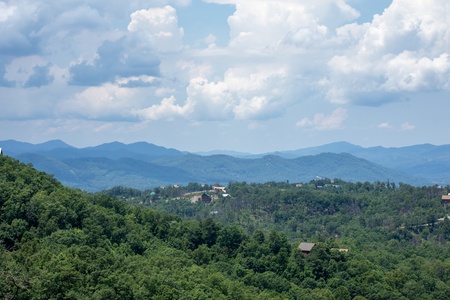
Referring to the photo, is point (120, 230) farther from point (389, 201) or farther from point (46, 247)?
point (389, 201)

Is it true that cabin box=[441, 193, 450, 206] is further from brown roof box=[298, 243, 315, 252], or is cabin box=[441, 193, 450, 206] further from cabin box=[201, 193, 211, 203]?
brown roof box=[298, 243, 315, 252]

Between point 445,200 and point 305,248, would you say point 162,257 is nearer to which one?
point 305,248

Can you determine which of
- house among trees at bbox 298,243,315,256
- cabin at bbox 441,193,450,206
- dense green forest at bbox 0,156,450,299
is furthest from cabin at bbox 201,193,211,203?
house among trees at bbox 298,243,315,256

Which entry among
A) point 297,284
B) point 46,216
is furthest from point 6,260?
point 297,284

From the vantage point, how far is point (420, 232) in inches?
4535

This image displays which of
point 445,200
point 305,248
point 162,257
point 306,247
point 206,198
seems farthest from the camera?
point 206,198

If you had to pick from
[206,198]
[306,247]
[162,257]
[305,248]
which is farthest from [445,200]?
[162,257]

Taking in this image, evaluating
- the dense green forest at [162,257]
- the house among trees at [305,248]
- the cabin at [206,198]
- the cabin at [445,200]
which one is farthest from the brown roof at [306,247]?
the cabin at [206,198]

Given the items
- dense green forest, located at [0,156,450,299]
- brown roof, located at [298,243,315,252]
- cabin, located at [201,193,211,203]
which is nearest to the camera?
dense green forest, located at [0,156,450,299]

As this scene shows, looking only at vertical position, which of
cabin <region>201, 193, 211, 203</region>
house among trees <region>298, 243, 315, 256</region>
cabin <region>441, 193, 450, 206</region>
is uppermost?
cabin <region>441, 193, 450, 206</region>

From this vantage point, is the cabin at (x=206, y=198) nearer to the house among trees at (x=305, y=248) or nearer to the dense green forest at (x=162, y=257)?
the dense green forest at (x=162, y=257)

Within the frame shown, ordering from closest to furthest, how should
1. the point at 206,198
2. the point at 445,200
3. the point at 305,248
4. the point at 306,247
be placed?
the point at 305,248 → the point at 306,247 → the point at 445,200 → the point at 206,198

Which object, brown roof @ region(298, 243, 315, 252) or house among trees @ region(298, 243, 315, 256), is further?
brown roof @ region(298, 243, 315, 252)

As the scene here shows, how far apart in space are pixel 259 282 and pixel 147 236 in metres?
11.1
